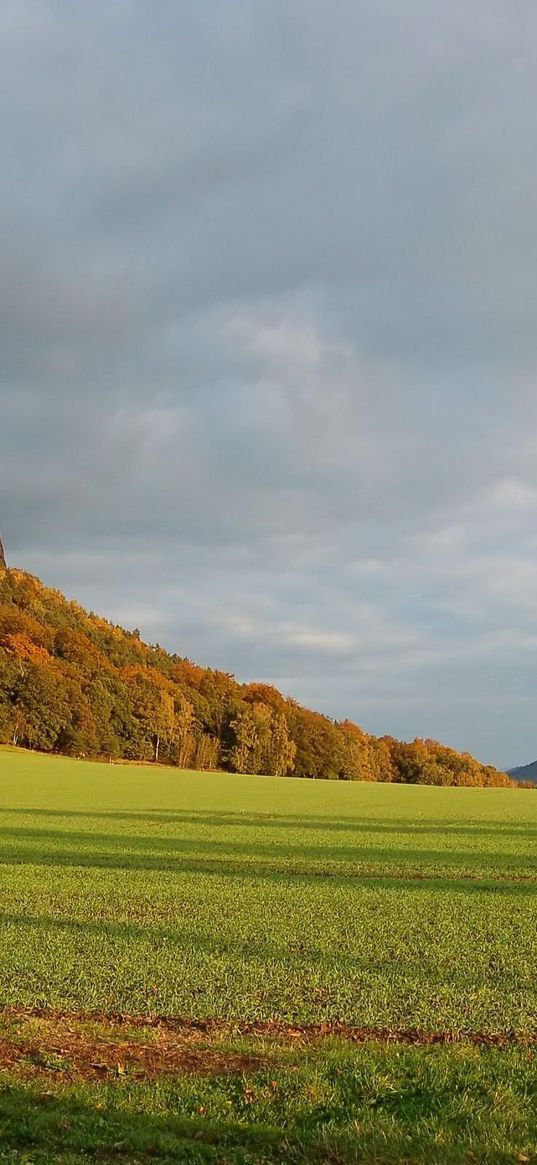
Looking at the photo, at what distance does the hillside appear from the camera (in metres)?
118

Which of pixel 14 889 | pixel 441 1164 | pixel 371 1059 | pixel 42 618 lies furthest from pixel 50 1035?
pixel 42 618

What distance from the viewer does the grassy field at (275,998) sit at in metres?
6.73

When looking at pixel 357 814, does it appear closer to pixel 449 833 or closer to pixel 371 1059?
pixel 449 833

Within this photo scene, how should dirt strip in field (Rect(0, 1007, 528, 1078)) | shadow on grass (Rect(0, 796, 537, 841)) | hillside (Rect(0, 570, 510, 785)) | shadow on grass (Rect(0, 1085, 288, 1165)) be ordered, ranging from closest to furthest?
shadow on grass (Rect(0, 1085, 288, 1165)), dirt strip in field (Rect(0, 1007, 528, 1078)), shadow on grass (Rect(0, 796, 537, 841)), hillside (Rect(0, 570, 510, 785))

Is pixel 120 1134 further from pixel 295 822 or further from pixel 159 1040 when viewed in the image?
pixel 295 822

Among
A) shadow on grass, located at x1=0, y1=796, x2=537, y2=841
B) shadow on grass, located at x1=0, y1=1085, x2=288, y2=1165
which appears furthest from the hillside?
shadow on grass, located at x1=0, y1=1085, x2=288, y2=1165

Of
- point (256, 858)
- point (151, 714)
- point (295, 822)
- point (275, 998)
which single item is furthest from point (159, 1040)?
point (151, 714)

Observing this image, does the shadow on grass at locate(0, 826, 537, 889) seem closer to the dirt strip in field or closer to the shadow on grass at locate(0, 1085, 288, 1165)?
the dirt strip in field

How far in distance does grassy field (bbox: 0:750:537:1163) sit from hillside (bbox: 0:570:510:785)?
95.1m

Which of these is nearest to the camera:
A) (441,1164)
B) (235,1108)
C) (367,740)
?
(441,1164)

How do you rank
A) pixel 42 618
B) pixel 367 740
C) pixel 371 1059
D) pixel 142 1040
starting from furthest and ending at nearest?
pixel 367 740 → pixel 42 618 → pixel 142 1040 → pixel 371 1059

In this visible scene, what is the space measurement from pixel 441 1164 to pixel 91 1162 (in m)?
2.42

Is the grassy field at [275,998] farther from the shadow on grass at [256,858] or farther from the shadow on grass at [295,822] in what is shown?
the shadow on grass at [295,822]

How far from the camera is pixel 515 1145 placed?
6414mm
